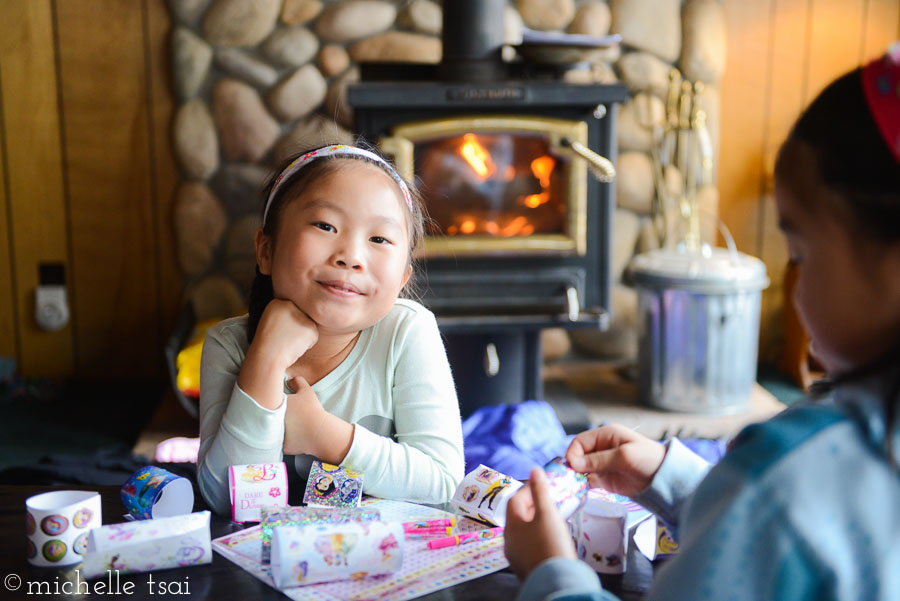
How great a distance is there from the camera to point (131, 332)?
3.06 metres

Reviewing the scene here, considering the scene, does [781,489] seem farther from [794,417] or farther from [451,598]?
[451,598]

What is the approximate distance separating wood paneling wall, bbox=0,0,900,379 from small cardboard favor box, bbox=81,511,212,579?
7.55ft

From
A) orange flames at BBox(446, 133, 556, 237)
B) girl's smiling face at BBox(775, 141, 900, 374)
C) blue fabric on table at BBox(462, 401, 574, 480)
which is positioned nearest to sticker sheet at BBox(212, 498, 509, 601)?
girl's smiling face at BBox(775, 141, 900, 374)

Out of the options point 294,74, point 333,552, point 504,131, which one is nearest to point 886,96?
point 333,552

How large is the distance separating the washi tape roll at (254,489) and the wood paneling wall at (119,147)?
7.16 feet

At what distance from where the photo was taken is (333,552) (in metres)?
0.80

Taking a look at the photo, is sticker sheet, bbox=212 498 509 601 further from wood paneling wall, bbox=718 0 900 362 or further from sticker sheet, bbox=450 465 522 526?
wood paneling wall, bbox=718 0 900 362

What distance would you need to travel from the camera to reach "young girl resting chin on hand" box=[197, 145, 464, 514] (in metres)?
1.09

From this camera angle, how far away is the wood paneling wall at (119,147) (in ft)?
9.44

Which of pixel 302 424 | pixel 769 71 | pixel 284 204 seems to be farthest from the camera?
pixel 769 71

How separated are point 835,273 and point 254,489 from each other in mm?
640

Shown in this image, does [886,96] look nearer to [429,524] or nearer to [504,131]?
[429,524]

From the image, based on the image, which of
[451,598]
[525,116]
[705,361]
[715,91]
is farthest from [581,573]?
[715,91]

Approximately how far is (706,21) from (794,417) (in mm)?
2618
